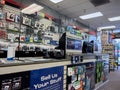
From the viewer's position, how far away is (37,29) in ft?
17.0

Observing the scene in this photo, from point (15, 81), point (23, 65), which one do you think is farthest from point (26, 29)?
point (15, 81)

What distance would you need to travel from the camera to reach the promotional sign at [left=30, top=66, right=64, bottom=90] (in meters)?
1.84

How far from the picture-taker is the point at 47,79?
205 cm

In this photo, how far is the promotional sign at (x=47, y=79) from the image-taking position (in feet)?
6.05

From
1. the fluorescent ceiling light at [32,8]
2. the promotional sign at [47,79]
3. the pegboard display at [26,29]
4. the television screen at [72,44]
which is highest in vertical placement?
the fluorescent ceiling light at [32,8]

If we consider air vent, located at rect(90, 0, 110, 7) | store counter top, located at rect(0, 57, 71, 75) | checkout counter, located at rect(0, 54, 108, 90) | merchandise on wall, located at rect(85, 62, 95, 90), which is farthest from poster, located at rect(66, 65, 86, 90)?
air vent, located at rect(90, 0, 110, 7)

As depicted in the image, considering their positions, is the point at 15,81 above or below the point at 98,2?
below

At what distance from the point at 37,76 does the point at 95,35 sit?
1029cm

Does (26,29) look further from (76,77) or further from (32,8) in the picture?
(76,77)

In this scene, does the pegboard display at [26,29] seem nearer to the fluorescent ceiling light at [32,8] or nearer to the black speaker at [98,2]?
the fluorescent ceiling light at [32,8]

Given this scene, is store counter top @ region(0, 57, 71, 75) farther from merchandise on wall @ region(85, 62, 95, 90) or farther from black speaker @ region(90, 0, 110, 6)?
black speaker @ region(90, 0, 110, 6)

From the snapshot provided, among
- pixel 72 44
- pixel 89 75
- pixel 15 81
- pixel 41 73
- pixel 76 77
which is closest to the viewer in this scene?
pixel 15 81

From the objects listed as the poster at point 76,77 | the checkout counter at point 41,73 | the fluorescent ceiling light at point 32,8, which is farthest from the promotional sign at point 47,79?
the fluorescent ceiling light at point 32,8

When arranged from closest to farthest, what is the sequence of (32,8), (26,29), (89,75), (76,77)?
(76,77) → (89,75) → (32,8) → (26,29)
